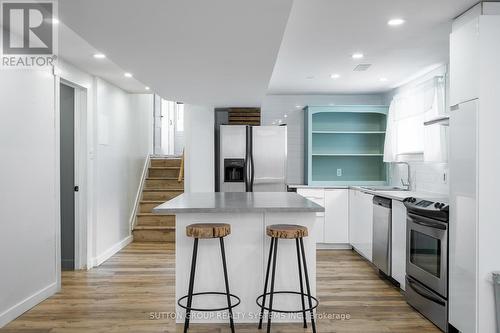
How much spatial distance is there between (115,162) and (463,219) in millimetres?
4478

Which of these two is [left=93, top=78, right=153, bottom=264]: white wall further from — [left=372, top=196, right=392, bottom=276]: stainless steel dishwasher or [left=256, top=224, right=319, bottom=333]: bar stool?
[left=372, top=196, right=392, bottom=276]: stainless steel dishwasher

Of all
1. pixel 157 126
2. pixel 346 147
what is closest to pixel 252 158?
pixel 346 147

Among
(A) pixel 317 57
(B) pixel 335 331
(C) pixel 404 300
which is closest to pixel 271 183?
(A) pixel 317 57

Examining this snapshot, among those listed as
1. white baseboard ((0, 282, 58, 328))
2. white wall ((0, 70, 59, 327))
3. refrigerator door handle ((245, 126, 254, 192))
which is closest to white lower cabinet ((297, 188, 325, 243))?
refrigerator door handle ((245, 126, 254, 192))

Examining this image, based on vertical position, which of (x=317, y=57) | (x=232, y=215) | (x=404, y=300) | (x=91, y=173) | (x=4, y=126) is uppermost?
(x=317, y=57)

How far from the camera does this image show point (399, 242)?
4.05 m

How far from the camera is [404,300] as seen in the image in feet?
12.5

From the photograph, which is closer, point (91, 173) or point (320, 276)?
point (320, 276)

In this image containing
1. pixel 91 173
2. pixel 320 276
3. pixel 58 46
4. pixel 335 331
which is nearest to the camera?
pixel 335 331

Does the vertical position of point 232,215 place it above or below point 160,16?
below

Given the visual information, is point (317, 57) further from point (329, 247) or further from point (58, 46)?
point (329, 247)

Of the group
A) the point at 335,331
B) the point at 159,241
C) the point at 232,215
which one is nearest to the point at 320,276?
the point at 335,331

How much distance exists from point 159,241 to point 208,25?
15.2ft

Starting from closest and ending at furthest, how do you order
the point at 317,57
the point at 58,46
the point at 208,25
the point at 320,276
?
the point at 208,25 → the point at 58,46 → the point at 317,57 → the point at 320,276
